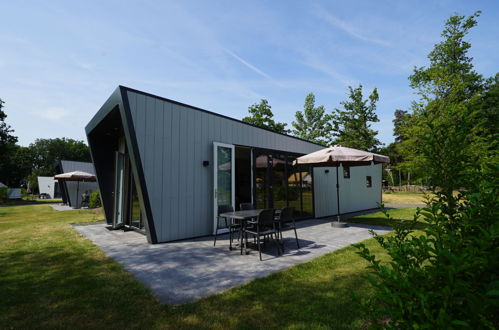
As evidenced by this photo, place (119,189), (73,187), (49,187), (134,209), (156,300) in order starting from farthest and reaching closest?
(49,187) < (73,187) < (119,189) < (134,209) < (156,300)

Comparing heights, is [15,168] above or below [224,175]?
above

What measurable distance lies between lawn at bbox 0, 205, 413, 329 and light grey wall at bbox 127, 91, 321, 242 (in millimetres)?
1682

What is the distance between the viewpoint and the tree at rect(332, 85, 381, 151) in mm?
21062

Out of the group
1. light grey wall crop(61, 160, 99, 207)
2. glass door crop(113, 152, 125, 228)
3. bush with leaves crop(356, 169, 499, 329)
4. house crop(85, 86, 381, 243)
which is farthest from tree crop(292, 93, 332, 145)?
bush with leaves crop(356, 169, 499, 329)

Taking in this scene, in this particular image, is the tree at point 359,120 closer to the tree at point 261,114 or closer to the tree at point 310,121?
the tree at point 261,114

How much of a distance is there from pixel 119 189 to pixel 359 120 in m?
20.5

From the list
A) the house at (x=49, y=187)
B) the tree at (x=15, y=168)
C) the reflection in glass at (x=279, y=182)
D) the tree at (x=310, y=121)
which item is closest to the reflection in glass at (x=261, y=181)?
the reflection in glass at (x=279, y=182)

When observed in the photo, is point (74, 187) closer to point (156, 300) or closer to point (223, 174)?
point (223, 174)

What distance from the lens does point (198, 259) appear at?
422 centimetres

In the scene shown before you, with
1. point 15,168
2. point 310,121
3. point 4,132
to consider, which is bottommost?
point 15,168

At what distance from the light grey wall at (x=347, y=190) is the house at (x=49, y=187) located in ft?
104

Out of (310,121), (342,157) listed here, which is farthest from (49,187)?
(342,157)

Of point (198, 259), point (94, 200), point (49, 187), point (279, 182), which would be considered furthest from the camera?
point (49, 187)

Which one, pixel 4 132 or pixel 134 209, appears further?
pixel 4 132
